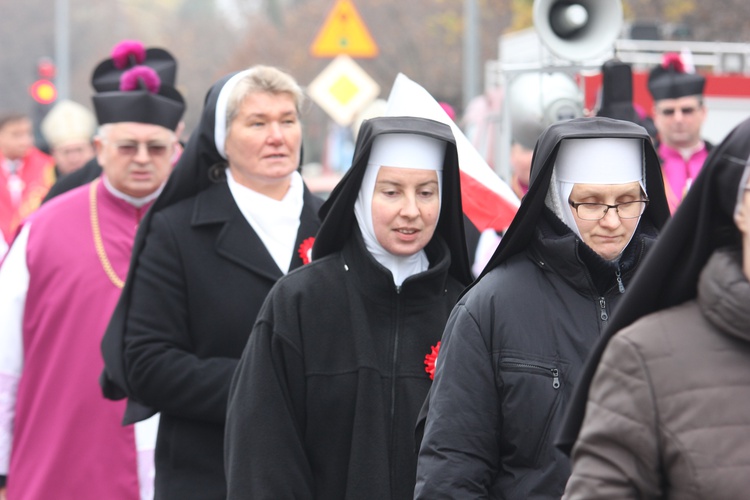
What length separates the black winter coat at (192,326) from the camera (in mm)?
5066

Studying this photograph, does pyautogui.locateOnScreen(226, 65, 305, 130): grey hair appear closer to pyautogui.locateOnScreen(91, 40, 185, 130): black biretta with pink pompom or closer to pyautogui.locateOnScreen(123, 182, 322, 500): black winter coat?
pyautogui.locateOnScreen(123, 182, 322, 500): black winter coat

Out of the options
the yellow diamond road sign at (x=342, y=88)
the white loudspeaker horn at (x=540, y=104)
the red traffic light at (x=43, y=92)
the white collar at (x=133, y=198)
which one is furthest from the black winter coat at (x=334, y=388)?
the red traffic light at (x=43, y=92)

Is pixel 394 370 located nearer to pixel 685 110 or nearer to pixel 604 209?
pixel 604 209

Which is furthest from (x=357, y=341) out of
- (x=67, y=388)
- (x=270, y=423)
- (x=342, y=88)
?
(x=342, y=88)

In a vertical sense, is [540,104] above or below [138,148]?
above

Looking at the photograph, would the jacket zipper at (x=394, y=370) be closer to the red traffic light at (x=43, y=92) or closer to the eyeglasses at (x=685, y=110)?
the eyeglasses at (x=685, y=110)

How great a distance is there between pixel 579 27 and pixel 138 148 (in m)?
2.94

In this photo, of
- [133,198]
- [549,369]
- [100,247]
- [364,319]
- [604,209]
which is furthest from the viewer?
[133,198]

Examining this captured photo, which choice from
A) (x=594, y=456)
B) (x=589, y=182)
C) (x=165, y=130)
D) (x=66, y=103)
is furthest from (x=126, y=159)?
(x=66, y=103)

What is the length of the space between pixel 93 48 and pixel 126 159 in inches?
2591

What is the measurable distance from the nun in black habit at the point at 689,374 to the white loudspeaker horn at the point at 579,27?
17.4 feet

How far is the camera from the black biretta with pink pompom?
627 centimetres

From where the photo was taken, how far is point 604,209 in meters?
3.90

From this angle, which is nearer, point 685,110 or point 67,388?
point 67,388
